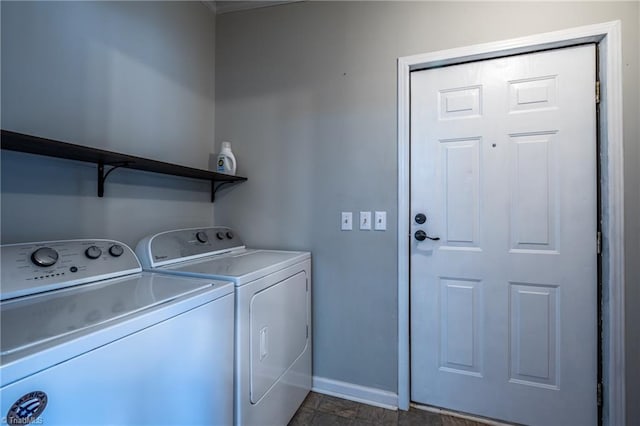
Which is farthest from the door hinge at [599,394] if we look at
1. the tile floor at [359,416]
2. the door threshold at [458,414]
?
the tile floor at [359,416]

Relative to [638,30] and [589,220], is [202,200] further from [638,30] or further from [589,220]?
[638,30]

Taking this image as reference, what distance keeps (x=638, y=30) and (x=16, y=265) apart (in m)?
2.79

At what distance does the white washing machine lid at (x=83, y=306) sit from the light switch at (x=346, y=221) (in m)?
0.89

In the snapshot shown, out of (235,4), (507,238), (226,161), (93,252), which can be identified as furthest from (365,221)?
(235,4)

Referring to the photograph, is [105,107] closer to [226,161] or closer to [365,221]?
[226,161]

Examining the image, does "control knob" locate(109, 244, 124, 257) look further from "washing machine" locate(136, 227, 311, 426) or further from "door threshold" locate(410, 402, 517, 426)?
"door threshold" locate(410, 402, 517, 426)

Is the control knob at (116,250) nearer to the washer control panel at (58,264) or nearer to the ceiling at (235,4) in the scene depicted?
the washer control panel at (58,264)

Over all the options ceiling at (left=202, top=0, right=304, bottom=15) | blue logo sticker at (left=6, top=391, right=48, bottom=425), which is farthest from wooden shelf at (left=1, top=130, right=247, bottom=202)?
ceiling at (left=202, top=0, right=304, bottom=15)

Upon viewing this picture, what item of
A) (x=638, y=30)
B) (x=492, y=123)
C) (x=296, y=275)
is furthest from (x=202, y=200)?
(x=638, y=30)

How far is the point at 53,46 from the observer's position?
1.20m

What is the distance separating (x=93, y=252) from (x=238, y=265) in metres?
0.58

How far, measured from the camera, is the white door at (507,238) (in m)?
1.47

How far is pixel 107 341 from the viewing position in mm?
671

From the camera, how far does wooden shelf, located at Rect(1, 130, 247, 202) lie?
975 millimetres
